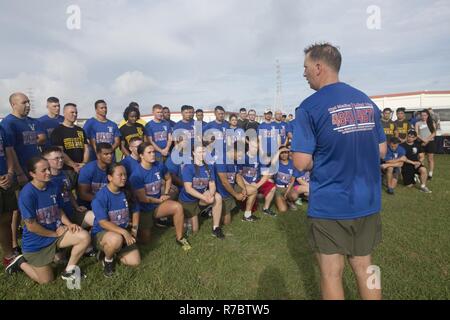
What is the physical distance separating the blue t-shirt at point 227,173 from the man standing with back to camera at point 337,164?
355 centimetres

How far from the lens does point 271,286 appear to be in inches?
138

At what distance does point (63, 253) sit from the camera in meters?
4.08

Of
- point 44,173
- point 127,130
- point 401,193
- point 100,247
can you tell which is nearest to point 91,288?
point 100,247

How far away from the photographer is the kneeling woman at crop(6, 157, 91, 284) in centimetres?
349

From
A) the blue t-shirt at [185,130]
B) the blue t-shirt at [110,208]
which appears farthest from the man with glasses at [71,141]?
the blue t-shirt at [185,130]

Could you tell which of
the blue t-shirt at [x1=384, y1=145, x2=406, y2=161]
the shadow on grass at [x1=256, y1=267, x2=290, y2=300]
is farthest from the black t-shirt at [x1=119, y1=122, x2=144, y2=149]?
the blue t-shirt at [x1=384, y1=145, x2=406, y2=161]

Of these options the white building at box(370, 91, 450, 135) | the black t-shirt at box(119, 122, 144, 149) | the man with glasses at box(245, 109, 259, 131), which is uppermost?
the white building at box(370, 91, 450, 135)

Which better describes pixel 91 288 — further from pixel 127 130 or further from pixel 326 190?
pixel 127 130

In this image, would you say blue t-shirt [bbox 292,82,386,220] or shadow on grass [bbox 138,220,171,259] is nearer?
blue t-shirt [bbox 292,82,386,220]

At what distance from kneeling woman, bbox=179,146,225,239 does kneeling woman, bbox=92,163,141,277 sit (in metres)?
1.28

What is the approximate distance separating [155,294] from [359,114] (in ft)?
9.73

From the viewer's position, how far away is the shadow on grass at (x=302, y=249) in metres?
3.41

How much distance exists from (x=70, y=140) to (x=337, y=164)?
16.5ft

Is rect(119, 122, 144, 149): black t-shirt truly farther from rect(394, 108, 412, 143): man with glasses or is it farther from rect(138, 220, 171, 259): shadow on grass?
rect(394, 108, 412, 143): man with glasses
